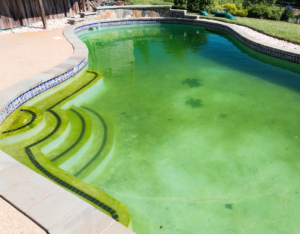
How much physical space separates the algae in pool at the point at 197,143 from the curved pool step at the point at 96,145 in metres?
0.03

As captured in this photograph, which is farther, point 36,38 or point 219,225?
point 36,38

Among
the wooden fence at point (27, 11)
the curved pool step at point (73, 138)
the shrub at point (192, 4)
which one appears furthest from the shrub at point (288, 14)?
the curved pool step at point (73, 138)

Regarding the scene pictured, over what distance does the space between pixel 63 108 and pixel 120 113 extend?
1658 millimetres

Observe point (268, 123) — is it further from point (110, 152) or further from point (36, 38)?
point (36, 38)

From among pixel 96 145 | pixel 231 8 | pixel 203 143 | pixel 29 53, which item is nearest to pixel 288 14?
pixel 231 8

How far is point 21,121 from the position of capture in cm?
531

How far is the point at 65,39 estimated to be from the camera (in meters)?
11.6

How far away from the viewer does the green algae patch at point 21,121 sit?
4972 mm

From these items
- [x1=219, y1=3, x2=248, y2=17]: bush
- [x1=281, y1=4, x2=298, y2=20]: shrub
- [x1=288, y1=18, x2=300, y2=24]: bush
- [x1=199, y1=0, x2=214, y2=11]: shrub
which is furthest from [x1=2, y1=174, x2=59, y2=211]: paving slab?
[x1=281, y1=4, x2=298, y2=20]: shrub

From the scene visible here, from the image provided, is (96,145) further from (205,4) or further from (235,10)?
(235,10)

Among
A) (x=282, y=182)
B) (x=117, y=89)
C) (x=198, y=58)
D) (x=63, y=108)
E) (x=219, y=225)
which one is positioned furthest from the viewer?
A: (x=198, y=58)

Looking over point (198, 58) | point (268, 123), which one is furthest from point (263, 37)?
point (268, 123)

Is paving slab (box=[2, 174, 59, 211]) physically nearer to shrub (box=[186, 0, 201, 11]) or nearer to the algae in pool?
the algae in pool

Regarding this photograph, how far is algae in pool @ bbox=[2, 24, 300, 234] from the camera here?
3.68 m
